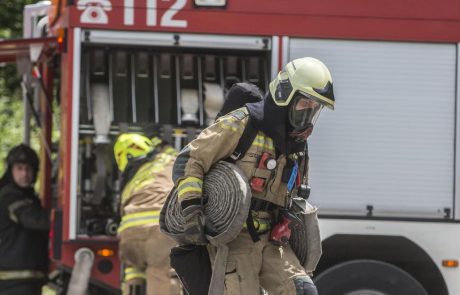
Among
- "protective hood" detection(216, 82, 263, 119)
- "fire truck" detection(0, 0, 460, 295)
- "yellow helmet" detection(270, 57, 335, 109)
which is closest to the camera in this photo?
"yellow helmet" detection(270, 57, 335, 109)

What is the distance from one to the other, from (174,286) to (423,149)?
1.79 meters

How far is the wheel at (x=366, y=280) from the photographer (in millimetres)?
7371

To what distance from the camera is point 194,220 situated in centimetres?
544

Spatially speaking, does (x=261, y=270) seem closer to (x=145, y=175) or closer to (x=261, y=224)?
(x=261, y=224)

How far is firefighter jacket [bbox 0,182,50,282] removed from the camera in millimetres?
8336

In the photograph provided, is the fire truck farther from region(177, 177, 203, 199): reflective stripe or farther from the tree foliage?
the tree foliage

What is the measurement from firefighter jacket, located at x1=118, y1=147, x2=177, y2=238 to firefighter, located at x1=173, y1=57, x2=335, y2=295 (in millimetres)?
1489

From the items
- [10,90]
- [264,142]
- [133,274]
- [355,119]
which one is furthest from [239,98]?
[10,90]

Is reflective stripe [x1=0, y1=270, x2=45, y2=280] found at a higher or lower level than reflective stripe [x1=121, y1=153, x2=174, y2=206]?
lower

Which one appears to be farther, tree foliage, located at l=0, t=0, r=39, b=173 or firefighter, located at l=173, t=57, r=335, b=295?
tree foliage, located at l=0, t=0, r=39, b=173

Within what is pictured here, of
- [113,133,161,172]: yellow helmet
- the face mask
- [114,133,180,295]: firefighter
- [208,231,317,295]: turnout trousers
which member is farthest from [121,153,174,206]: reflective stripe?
the face mask

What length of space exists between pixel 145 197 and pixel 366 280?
1.50m

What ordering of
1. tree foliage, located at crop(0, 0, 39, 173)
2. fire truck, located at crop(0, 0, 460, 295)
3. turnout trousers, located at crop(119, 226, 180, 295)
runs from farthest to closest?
1. tree foliage, located at crop(0, 0, 39, 173)
2. fire truck, located at crop(0, 0, 460, 295)
3. turnout trousers, located at crop(119, 226, 180, 295)

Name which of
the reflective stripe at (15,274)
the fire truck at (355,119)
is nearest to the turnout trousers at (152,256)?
the fire truck at (355,119)
